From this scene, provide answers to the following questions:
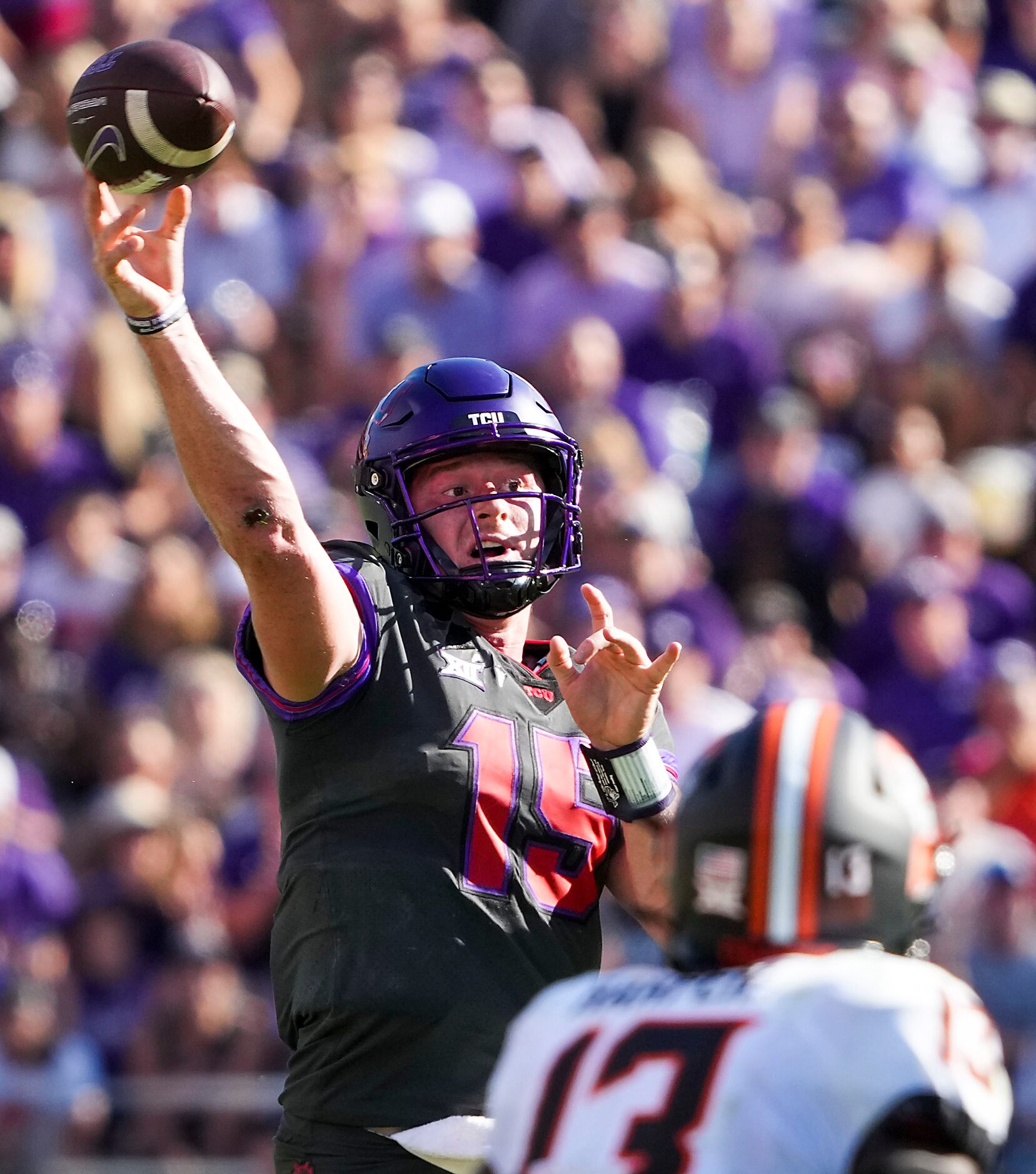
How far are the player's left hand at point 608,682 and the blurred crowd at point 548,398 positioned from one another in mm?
3119

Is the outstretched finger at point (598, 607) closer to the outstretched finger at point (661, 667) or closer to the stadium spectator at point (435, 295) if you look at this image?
the outstretched finger at point (661, 667)

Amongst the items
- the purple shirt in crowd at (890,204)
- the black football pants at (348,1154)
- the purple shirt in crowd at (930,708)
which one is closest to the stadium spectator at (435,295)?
the purple shirt in crowd at (890,204)

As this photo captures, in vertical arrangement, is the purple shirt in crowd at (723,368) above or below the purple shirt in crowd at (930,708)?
above

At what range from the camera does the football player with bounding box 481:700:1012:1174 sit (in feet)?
7.70

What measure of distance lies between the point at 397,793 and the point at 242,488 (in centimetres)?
60

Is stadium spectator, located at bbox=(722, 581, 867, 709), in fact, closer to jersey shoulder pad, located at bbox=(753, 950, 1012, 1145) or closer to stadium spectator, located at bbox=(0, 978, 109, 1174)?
stadium spectator, located at bbox=(0, 978, 109, 1174)

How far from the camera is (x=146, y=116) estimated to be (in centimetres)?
390

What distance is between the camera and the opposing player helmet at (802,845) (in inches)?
99.0

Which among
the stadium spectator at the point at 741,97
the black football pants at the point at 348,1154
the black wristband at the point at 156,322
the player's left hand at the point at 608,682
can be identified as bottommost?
the black football pants at the point at 348,1154

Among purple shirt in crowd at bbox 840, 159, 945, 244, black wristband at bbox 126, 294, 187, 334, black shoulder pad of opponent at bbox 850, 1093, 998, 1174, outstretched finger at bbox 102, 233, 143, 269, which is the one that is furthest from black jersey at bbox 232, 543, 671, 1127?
purple shirt in crowd at bbox 840, 159, 945, 244

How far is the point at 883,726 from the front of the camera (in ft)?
26.5

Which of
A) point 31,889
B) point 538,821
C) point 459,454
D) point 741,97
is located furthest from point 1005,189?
point 538,821

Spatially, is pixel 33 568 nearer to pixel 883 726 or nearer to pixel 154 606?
pixel 154 606

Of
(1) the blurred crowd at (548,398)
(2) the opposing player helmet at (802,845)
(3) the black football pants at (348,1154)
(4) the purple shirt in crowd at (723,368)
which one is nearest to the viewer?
(2) the opposing player helmet at (802,845)
